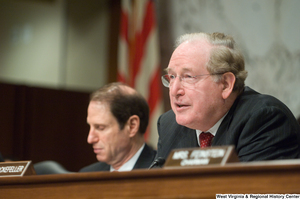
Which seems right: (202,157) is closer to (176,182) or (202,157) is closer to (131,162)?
(176,182)

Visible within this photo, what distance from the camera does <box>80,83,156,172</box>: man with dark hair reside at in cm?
244

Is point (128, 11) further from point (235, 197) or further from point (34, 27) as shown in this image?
point (235, 197)

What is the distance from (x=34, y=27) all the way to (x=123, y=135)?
3.53m

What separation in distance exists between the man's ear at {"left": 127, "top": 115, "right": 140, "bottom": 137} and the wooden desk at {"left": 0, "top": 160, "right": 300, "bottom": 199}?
137cm

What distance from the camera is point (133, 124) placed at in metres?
2.52

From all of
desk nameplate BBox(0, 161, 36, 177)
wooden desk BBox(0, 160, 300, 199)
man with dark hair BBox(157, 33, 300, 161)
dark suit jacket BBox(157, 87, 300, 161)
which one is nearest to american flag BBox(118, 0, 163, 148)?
man with dark hair BBox(157, 33, 300, 161)

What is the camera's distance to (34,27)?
5.36 m

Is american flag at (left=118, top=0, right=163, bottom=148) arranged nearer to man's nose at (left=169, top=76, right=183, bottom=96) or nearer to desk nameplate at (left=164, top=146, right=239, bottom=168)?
man's nose at (left=169, top=76, right=183, bottom=96)

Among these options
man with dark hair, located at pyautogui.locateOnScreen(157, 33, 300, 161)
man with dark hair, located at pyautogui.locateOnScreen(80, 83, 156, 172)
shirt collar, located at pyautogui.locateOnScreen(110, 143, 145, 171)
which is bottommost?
shirt collar, located at pyautogui.locateOnScreen(110, 143, 145, 171)

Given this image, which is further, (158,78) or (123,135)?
(158,78)

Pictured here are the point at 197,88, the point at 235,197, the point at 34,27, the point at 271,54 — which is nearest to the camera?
the point at 235,197

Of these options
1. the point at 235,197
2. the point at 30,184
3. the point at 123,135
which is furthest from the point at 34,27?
the point at 235,197

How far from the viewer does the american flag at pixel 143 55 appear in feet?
13.0

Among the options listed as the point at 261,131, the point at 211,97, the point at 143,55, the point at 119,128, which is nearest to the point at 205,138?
the point at 211,97
